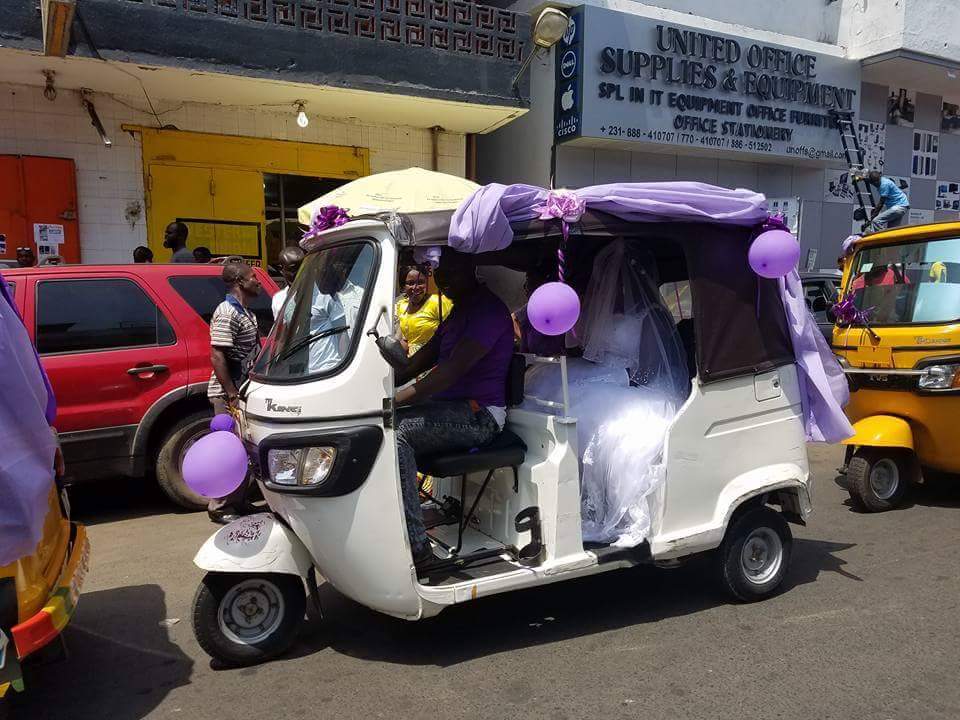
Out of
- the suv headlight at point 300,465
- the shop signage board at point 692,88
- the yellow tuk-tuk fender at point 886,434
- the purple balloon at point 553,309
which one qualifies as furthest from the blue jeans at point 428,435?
the shop signage board at point 692,88

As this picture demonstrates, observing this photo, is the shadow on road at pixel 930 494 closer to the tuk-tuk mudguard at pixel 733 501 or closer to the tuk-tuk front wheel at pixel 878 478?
the tuk-tuk front wheel at pixel 878 478

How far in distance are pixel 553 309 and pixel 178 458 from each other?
3852 millimetres

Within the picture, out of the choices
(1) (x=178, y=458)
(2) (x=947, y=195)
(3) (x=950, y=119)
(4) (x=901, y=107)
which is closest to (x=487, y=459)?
(1) (x=178, y=458)

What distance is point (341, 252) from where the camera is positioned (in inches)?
139

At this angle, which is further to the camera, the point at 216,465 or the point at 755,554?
the point at 755,554

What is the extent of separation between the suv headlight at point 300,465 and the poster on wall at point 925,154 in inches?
626

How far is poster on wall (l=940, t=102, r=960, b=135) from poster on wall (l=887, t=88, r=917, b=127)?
973 mm

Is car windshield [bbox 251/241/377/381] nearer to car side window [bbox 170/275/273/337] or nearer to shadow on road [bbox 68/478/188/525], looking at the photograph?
car side window [bbox 170/275/273/337]

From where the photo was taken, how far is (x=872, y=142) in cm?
1441

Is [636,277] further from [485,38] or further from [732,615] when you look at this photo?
[485,38]

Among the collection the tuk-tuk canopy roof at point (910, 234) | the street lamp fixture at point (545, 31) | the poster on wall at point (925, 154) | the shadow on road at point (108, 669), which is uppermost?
the street lamp fixture at point (545, 31)

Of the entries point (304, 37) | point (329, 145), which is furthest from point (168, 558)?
point (329, 145)

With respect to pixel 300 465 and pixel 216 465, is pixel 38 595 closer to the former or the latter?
pixel 216 465

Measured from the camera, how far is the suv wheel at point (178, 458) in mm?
5781
